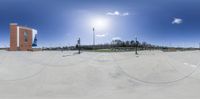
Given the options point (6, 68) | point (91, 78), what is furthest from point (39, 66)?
point (91, 78)

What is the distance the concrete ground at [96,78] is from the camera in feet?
23.6

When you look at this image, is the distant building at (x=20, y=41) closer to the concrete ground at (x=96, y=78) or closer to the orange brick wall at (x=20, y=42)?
the orange brick wall at (x=20, y=42)

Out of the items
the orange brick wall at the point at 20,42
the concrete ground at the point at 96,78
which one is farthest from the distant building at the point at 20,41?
the concrete ground at the point at 96,78

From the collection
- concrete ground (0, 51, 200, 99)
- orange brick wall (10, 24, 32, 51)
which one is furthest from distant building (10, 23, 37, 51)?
concrete ground (0, 51, 200, 99)

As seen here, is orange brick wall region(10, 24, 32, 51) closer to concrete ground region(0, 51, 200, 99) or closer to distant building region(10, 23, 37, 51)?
distant building region(10, 23, 37, 51)

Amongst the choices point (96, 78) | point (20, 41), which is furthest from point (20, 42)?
point (96, 78)

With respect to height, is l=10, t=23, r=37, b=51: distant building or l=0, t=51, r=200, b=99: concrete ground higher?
l=10, t=23, r=37, b=51: distant building

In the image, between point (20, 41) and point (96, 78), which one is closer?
point (96, 78)

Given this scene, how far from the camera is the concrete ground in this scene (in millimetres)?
7205

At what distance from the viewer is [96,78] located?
8953 millimetres

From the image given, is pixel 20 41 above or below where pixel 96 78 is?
above

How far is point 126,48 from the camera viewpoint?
56.1 ft

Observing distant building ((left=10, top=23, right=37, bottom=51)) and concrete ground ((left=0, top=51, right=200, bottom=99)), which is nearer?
concrete ground ((left=0, top=51, right=200, bottom=99))

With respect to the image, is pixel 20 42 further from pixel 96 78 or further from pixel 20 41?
pixel 96 78
